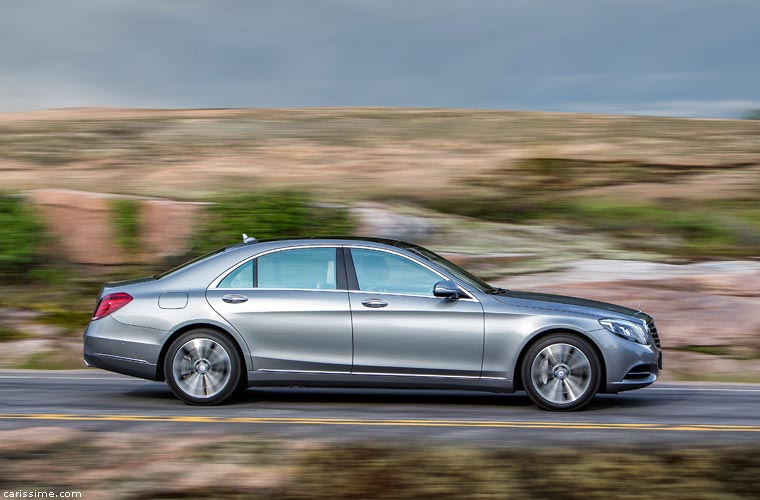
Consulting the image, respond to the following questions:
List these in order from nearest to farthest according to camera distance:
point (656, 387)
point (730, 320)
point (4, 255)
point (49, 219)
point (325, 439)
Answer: point (325, 439), point (656, 387), point (730, 320), point (4, 255), point (49, 219)

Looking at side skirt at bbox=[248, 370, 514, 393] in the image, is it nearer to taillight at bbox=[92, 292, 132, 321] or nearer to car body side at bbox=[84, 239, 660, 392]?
car body side at bbox=[84, 239, 660, 392]

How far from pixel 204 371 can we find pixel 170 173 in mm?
14427

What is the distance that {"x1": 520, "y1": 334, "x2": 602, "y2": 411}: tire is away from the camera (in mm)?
8648

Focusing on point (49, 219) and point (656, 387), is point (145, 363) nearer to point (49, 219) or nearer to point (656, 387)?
point (656, 387)

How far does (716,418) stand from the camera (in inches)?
340

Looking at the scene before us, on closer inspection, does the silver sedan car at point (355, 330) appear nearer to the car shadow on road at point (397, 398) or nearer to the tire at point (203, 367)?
the tire at point (203, 367)

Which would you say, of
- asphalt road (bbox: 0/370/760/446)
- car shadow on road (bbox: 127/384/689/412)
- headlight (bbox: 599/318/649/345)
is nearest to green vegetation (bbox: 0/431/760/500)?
asphalt road (bbox: 0/370/760/446)

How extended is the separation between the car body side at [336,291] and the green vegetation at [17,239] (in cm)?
812

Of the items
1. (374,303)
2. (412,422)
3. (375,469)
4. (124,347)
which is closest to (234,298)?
(124,347)

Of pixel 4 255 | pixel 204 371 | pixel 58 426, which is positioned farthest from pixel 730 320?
pixel 4 255

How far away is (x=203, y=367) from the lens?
29.2ft

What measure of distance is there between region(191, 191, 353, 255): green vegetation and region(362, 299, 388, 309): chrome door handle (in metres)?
8.13

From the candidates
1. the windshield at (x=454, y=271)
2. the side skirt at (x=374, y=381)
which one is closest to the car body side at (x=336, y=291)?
the side skirt at (x=374, y=381)

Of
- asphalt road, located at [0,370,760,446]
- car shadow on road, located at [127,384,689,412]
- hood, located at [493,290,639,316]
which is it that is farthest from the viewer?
car shadow on road, located at [127,384,689,412]
